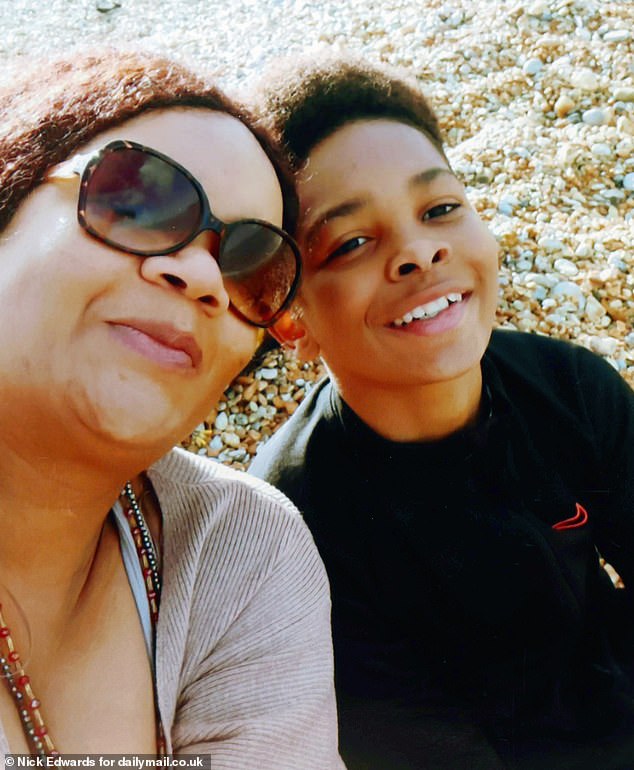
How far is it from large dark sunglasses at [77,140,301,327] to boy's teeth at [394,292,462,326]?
1.77 feet

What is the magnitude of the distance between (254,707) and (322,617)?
0.24m

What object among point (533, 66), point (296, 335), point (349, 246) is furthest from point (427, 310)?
point (533, 66)

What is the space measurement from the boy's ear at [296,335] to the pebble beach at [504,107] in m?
0.80

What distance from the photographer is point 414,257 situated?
5.56ft

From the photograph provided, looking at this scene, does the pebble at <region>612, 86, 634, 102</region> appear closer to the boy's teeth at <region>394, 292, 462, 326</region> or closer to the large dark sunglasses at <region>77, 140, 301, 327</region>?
the boy's teeth at <region>394, 292, 462, 326</region>

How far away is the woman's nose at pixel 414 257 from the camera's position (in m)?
1.70

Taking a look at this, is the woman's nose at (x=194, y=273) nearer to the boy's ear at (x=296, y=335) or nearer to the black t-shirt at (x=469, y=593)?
the boy's ear at (x=296, y=335)

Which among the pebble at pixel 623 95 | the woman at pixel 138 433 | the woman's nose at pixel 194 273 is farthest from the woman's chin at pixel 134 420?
the pebble at pixel 623 95

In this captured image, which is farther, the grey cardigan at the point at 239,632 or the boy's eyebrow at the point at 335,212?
the boy's eyebrow at the point at 335,212

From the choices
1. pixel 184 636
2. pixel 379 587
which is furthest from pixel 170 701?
pixel 379 587

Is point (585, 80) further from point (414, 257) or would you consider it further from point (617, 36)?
point (414, 257)

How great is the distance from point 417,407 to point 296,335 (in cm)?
38

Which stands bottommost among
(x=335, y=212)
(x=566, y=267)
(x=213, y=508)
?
(x=566, y=267)

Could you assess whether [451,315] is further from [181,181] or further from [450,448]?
[181,181]
